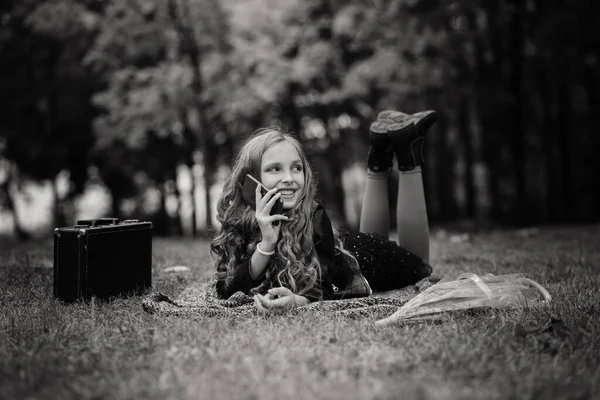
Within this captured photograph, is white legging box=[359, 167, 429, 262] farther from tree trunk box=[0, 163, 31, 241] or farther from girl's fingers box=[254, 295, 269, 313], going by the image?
tree trunk box=[0, 163, 31, 241]

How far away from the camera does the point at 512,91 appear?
11273 millimetres

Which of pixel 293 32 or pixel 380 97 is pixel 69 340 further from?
pixel 380 97

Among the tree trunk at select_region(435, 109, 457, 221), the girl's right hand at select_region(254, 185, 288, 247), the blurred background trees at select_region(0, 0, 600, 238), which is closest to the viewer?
the girl's right hand at select_region(254, 185, 288, 247)

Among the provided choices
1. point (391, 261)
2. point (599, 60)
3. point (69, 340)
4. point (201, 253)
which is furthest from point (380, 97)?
point (69, 340)

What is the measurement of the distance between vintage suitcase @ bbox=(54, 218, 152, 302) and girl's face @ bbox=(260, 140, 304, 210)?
3.27 ft

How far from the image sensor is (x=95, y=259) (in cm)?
337

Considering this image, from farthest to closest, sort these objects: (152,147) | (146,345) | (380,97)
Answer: (152,147)
(380,97)
(146,345)

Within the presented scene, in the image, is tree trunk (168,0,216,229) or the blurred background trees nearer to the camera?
the blurred background trees

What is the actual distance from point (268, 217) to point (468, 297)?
3.70ft

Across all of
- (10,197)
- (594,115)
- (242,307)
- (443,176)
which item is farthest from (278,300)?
(10,197)

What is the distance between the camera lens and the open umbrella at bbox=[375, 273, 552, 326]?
9.28 ft

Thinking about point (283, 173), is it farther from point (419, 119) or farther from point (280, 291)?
point (419, 119)

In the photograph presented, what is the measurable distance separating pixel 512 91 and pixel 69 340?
10.5 meters

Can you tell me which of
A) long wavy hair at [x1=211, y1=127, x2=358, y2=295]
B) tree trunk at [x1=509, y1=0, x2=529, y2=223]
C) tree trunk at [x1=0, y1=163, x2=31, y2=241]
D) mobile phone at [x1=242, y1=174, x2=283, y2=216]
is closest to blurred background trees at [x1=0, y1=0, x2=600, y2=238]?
tree trunk at [x1=509, y1=0, x2=529, y2=223]
